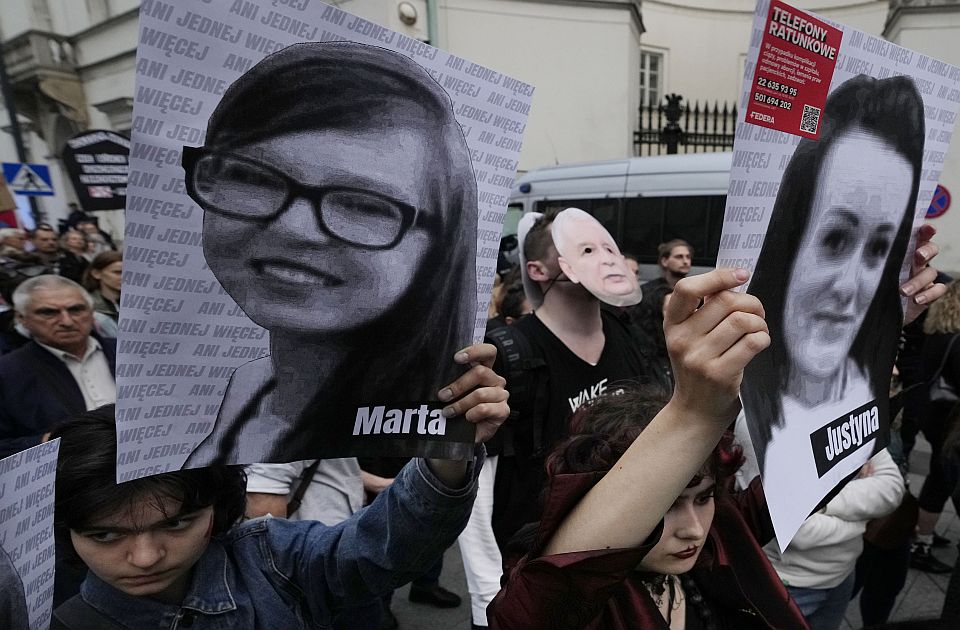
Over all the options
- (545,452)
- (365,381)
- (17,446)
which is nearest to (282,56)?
(365,381)

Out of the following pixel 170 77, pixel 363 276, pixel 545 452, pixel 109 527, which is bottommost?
pixel 545 452

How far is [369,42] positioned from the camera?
94cm

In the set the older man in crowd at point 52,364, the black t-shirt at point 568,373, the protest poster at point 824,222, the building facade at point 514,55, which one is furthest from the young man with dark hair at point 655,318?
the building facade at point 514,55

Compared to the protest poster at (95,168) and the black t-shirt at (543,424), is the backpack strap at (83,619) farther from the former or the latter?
the protest poster at (95,168)

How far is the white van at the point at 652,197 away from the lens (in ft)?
24.0

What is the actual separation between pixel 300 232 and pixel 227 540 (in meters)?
0.61

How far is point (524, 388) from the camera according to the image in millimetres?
1980

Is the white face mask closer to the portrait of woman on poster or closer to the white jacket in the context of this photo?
the white jacket

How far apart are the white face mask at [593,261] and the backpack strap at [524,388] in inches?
12.1

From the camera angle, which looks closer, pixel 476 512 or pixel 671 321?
pixel 671 321

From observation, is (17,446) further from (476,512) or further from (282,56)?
(282,56)

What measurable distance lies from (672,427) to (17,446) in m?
2.32

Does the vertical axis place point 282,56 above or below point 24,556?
above

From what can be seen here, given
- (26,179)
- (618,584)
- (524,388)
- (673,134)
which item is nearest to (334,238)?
(618,584)
